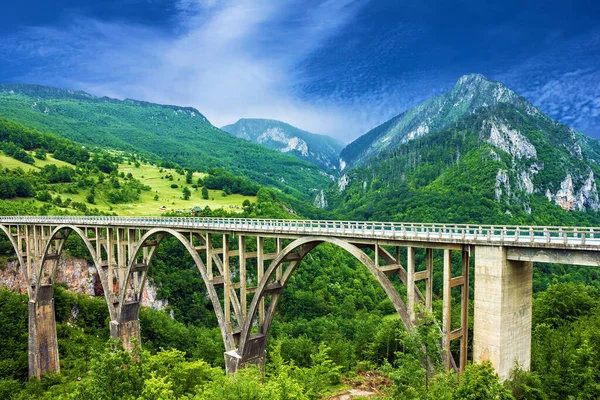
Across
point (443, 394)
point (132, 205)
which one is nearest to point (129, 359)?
point (443, 394)

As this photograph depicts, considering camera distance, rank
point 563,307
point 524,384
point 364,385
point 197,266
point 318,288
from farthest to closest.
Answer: point 318,288 < point 197,266 < point 563,307 < point 364,385 < point 524,384

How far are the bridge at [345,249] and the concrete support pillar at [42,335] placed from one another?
0.12 metres

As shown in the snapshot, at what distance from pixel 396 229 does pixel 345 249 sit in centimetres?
446

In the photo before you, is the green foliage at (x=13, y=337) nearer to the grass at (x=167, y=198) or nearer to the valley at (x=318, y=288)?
the valley at (x=318, y=288)

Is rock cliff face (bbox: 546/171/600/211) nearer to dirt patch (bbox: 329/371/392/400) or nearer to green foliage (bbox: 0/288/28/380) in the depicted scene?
dirt patch (bbox: 329/371/392/400)

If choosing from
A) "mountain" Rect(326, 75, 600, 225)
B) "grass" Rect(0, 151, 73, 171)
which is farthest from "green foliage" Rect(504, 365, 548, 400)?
"grass" Rect(0, 151, 73, 171)

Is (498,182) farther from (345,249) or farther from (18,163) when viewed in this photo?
(18,163)

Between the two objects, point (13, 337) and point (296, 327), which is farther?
point (296, 327)

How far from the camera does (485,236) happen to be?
19609mm

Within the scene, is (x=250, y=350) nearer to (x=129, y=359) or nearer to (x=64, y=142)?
(x=129, y=359)

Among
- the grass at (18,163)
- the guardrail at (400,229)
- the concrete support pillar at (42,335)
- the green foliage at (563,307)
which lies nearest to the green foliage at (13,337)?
the concrete support pillar at (42,335)

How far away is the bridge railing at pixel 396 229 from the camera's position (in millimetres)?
18000

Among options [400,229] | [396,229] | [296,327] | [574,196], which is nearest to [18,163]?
[296,327]

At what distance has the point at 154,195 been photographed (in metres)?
119
